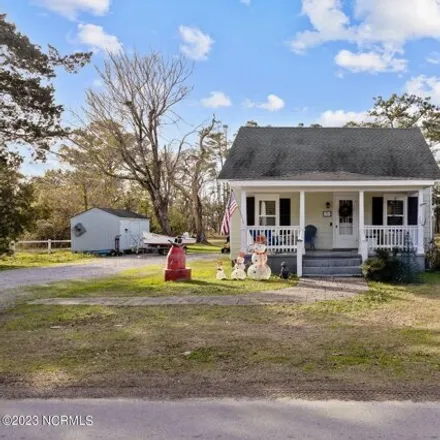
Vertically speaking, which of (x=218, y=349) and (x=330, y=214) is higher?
(x=330, y=214)

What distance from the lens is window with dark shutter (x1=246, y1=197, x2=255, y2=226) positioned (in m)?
15.6

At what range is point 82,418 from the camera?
11.7ft

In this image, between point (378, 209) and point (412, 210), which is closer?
point (412, 210)

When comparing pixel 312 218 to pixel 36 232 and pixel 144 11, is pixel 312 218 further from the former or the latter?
pixel 36 232

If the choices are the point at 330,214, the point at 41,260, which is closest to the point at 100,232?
the point at 41,260

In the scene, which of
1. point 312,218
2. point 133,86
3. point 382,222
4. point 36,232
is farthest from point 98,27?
point 36,232

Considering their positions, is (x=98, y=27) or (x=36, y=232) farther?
(x=36, y=232)

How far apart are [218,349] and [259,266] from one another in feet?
22.9

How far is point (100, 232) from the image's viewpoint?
2673cm

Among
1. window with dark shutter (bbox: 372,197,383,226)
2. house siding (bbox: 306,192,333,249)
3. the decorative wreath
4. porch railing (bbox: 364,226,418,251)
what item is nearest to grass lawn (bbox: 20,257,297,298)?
porch railing (bbox: 364,226,418,251)

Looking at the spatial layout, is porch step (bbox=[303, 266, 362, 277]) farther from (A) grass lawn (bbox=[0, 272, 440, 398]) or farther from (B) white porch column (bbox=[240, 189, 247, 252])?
(A) grass lawn (bbox=[0, 272, 440, 398])

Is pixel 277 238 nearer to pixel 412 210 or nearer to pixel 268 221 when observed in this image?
pixel 268 221

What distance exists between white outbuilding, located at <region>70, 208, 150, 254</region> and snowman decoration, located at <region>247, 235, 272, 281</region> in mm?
15249

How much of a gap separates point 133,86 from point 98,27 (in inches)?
572
